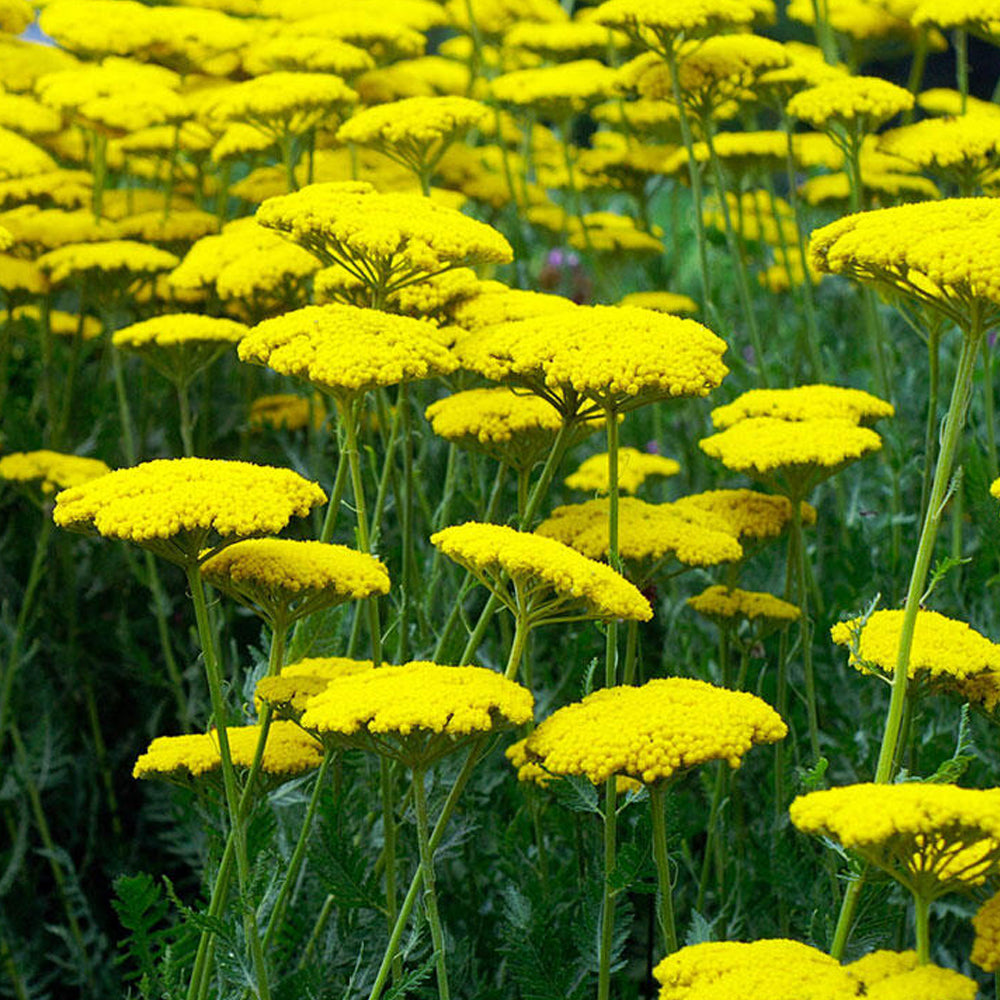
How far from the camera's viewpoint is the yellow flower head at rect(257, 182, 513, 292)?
2230 millimetres

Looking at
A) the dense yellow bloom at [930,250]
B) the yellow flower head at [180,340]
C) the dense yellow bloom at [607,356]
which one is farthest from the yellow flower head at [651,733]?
the yellow flower head at [180,340]

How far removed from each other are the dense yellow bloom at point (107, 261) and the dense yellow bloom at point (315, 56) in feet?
1.67

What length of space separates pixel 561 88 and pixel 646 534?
74.8 inches

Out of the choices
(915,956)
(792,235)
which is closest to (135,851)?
(915,956)

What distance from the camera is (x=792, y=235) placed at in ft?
16.1

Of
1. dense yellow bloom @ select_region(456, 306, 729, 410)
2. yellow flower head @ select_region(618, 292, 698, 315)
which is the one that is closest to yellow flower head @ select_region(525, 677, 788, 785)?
dense yellow bloom @ select_region(456, 306, 729, 410)

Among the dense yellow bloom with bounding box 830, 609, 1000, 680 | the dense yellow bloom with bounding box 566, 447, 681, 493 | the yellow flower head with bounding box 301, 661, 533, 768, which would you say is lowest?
the dense yellow bloom with bounding box 566, 447, 681, 493

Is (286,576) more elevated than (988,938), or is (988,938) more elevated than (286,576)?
(286,576)

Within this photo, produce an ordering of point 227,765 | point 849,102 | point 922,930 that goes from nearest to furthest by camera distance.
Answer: point 922,930 → point 227,765 → point 849,102

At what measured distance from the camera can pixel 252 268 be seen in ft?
9.84

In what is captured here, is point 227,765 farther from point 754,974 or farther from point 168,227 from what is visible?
point 168,227

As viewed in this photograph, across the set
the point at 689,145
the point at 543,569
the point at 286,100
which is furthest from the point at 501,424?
the point at 689,145

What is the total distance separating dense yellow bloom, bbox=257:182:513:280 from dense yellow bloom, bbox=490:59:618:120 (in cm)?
153

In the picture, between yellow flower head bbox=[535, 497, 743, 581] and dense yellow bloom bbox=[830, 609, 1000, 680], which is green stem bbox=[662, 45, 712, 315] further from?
dense yellow bloom bbox=[830, 609, 1000, 680]
